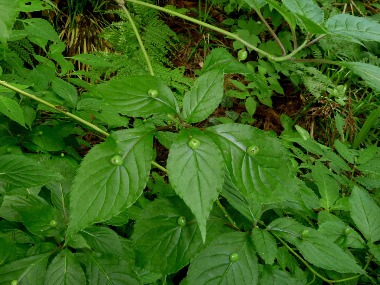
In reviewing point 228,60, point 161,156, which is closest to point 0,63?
point 161,156

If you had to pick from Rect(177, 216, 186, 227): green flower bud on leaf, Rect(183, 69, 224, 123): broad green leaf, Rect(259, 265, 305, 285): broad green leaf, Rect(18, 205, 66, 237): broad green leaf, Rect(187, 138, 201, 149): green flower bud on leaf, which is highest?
Rect(183, 69, 224, 123): broad green leaf

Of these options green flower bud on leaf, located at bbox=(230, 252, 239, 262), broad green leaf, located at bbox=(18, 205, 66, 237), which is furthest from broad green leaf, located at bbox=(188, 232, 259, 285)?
broad green leaf, located at bbox=(18, 205, 66, 237)

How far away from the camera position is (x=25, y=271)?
0.89 meters

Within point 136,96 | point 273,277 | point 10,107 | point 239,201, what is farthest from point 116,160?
point 10,107

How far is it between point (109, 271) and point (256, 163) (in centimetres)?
51

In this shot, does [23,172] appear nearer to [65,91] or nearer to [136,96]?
[136,96]

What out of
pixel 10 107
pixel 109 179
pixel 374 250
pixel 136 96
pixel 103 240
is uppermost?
pixel 136 96

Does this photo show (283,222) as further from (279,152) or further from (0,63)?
(0,63)

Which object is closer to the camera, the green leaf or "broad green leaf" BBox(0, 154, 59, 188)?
the green leaf

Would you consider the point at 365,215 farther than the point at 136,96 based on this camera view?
Yes

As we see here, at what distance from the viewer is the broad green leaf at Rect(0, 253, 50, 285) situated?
880mm

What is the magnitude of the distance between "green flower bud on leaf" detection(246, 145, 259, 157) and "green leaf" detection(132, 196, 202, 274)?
0.26 meters

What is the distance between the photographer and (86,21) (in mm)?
2875

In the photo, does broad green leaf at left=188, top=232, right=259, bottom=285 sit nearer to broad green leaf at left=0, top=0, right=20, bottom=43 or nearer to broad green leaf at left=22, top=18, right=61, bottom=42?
broad green leaf at left=0, top=0, right=20, bottom=43
